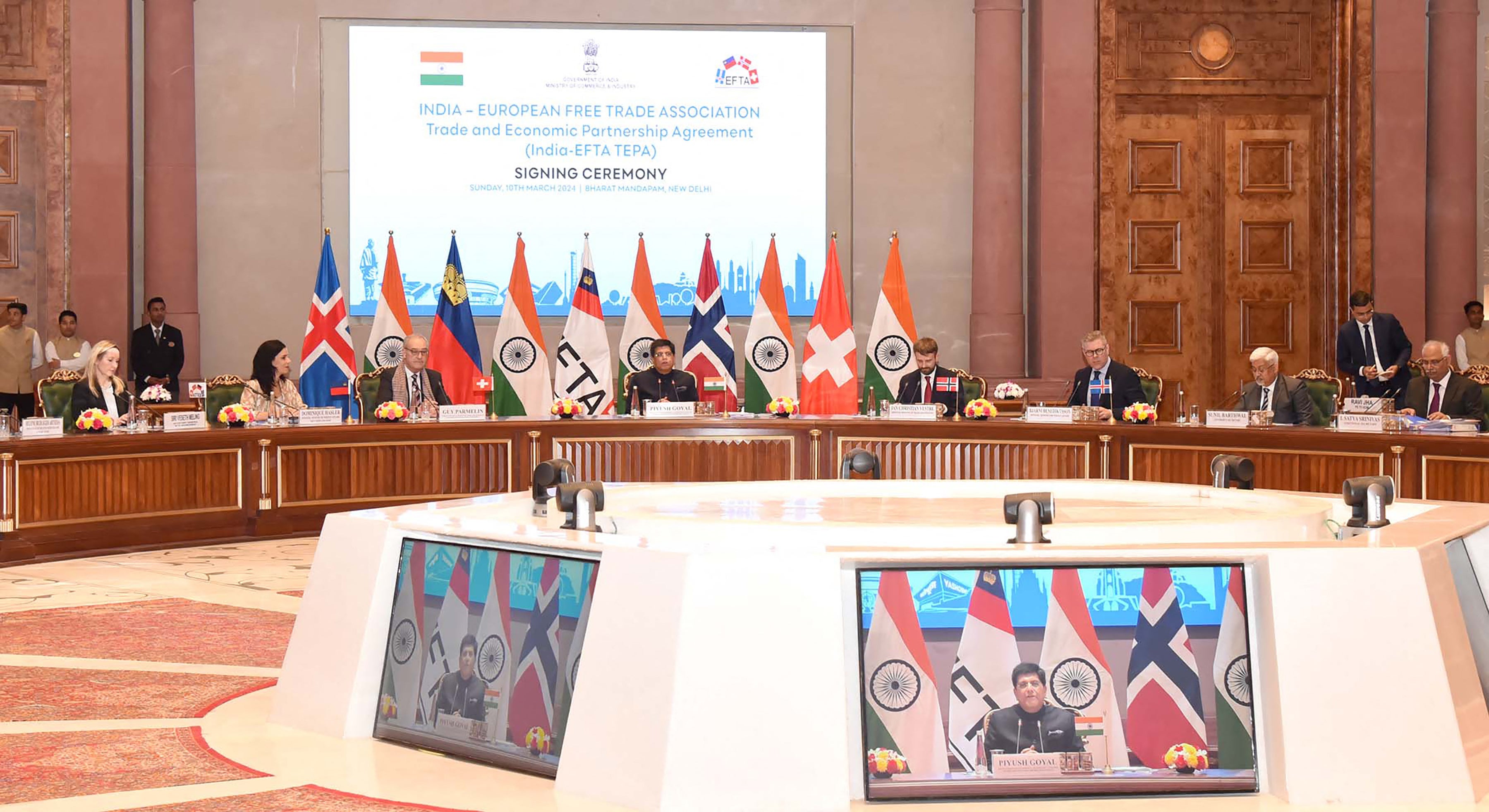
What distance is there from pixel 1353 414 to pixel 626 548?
6.62 m

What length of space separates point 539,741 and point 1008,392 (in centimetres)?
864

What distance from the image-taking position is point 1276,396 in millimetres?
9141

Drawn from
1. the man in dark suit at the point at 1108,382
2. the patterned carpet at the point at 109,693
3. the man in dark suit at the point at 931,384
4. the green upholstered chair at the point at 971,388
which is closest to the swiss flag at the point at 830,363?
the man in dark suit at the point at 931,384


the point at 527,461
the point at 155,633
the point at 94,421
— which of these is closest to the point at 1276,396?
the point at 527,461

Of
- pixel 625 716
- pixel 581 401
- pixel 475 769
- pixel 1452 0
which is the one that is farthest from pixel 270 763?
pixel 1452 0

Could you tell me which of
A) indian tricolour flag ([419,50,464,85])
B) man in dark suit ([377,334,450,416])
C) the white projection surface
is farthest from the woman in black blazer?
indian tricolour flag ([419,50,464,85])

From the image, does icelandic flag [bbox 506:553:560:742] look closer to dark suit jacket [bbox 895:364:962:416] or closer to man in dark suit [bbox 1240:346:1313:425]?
man in dark suit [bbox 1240:346:1313:425]

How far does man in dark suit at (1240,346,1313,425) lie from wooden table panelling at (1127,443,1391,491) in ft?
1.60

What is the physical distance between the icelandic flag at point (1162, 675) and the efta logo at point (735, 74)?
1066 centimetres

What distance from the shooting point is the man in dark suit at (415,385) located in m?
9.92

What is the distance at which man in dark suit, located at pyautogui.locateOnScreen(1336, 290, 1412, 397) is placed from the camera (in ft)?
36.9

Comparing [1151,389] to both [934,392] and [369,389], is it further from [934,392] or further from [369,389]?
[369,389]

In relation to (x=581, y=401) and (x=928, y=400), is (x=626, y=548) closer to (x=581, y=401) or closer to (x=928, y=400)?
(x=928, y=400)

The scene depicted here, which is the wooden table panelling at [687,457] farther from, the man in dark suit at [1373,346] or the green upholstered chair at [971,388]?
the man in dark suit at [1373,346]
